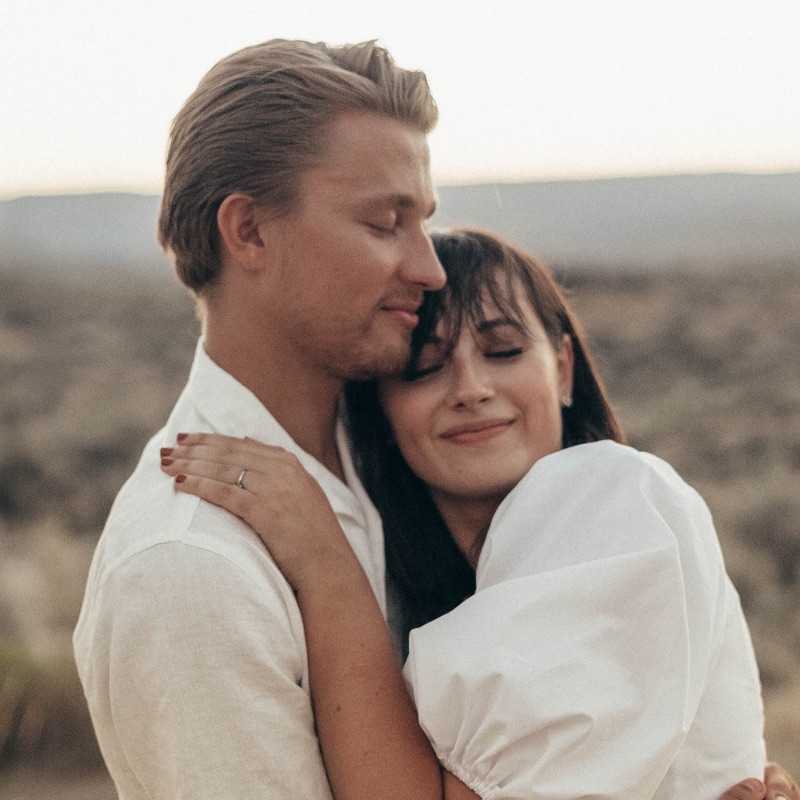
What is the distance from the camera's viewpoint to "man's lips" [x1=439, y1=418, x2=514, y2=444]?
2.65 m

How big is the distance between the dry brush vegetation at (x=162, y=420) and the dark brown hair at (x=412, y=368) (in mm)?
6018

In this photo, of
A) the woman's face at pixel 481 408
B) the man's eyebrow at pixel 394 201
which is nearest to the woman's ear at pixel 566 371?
the woman's face at pixel 481 408

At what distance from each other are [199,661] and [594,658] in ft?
2.27

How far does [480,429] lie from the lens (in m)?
2.66

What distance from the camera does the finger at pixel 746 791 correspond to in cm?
222

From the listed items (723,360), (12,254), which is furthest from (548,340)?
(12,254)

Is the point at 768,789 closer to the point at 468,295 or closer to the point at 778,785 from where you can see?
the point at 778,785

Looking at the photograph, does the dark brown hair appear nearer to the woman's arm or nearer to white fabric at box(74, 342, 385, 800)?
the woman's arm

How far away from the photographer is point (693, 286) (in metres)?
28.9

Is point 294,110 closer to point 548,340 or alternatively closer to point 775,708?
point 548,340

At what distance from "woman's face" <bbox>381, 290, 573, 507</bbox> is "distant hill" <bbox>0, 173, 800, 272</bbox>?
30.0 metres

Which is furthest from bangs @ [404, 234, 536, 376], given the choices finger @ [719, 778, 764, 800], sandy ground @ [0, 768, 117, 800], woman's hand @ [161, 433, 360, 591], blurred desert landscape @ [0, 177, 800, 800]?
sandy ground @ [0, 768, 117, 800]

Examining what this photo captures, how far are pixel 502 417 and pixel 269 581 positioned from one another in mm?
749

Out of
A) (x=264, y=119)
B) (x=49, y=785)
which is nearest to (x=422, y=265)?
(x=264, y=119)
